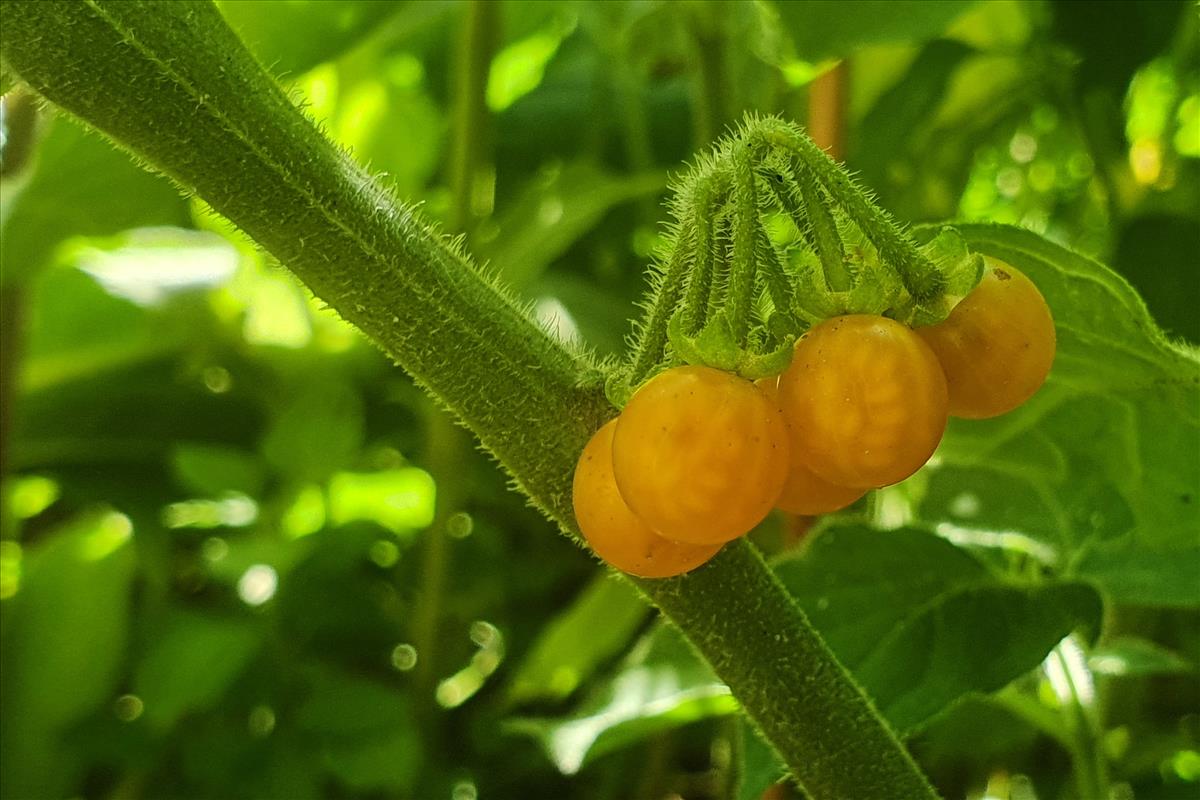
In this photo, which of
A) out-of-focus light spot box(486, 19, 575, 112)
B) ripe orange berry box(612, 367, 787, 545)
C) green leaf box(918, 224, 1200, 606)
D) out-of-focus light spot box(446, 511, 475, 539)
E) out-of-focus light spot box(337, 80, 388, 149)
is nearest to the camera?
ripe orange berry box(612, 367, 787, 545)

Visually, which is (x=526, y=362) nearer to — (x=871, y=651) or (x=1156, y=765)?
(x=871, y=651)

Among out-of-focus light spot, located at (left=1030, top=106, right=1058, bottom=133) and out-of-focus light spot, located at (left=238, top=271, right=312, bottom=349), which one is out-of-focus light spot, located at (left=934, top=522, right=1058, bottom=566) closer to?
out-of-focus light spot, located at (left=1030, top=106, right=1058, bottom=133)

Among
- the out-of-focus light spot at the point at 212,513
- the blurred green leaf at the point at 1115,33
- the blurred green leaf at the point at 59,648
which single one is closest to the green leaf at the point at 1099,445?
the blurred green leaf at the point at 1115,33

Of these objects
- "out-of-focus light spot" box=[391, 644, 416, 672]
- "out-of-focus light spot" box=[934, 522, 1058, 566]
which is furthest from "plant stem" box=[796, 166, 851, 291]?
"out-of-focus light spot" box=[391, 644, 416, 672]

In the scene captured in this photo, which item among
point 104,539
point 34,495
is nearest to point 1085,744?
point 104,539

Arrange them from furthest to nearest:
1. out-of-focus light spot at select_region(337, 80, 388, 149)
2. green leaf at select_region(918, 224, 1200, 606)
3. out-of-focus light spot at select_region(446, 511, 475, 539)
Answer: out-of-focus light spot at select_region(337, 80, 388, 149) → out-of-focus light spot at select_region(446, 511, 475, 539) → green leaf at select_region(918, 224, 1200, 606)

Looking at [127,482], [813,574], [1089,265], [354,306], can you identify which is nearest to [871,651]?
[813,574]
